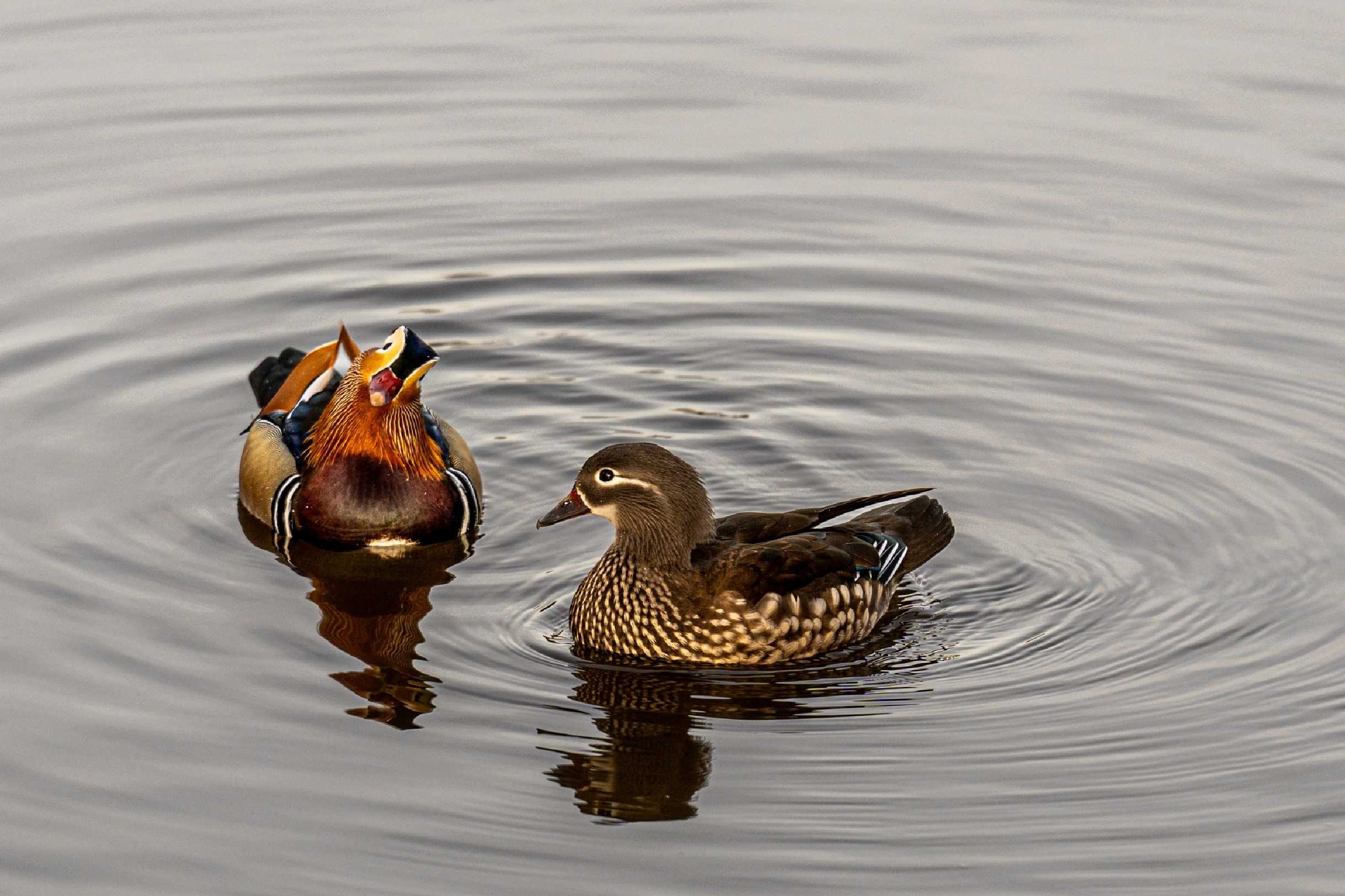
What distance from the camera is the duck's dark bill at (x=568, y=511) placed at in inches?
388

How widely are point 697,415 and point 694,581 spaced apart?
3140 millimetres

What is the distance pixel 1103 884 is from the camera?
7.66 meters

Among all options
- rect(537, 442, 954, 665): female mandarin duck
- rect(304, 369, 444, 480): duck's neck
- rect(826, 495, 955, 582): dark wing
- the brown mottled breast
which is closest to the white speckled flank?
rect(537, 442, 954, 665): female mandarin duck

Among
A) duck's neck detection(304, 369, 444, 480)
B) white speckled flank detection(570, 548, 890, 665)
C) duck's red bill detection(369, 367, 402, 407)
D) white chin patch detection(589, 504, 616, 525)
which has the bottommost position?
white speckled flank detection(570, 548, 890, 665)

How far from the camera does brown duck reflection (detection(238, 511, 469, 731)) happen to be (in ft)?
30.3

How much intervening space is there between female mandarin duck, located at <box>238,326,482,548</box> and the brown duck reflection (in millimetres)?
136

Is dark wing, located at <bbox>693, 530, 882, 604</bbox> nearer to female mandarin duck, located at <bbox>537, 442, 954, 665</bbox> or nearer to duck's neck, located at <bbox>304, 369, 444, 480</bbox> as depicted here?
female mandarin duck, located at <bbox>537, 442, 954, 665</bbox>

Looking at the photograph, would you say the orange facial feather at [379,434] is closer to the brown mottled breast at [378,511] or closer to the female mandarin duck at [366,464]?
the female mandarin duck at [366,464]

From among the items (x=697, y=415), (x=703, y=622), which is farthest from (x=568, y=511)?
(x=697, y=415)

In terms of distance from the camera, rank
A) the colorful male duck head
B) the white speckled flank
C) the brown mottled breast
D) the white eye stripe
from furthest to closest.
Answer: the colorful male duck head, the brown mottled breast, the white eye stripe, the white speckled flank

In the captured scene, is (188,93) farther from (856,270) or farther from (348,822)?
(348,822)

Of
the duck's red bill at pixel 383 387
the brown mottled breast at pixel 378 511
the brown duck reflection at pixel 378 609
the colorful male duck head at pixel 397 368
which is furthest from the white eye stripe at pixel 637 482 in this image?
the duck's red bill at pixel 383 387

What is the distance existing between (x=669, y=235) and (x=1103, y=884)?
8.60 m

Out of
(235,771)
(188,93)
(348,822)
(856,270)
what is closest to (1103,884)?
(348,822)
